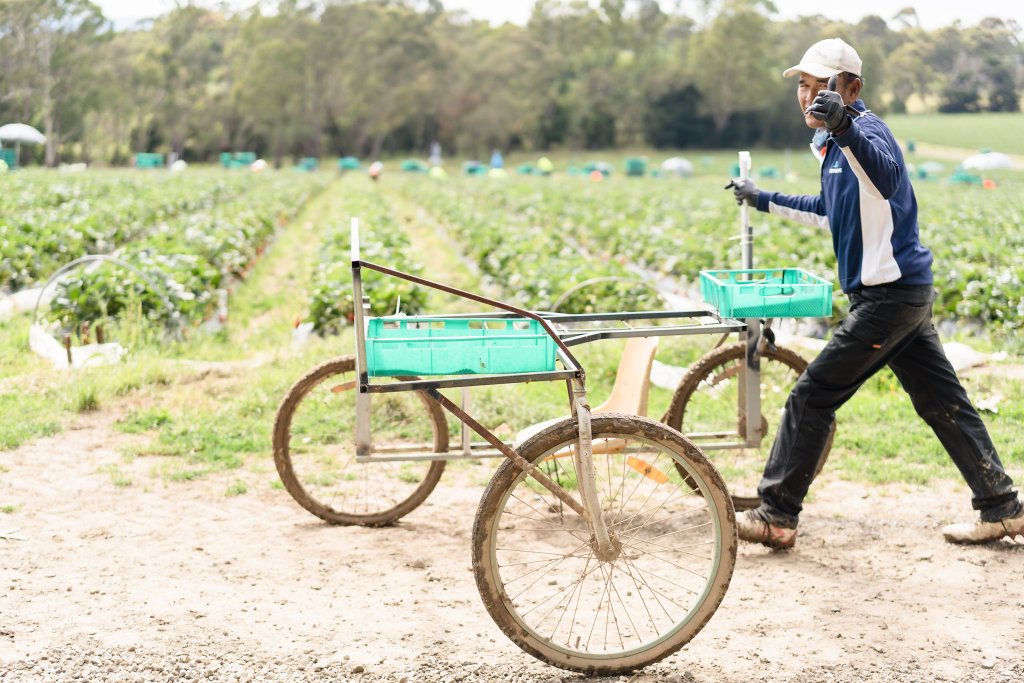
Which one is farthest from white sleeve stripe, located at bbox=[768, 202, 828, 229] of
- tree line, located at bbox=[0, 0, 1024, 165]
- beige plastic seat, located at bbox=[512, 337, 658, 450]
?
tree line, located at bbox=[0, 0, 1024, 165]

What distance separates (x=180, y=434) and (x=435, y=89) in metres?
68.1

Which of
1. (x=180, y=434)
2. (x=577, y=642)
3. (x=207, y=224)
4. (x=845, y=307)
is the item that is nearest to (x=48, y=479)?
(x=180, y=434)

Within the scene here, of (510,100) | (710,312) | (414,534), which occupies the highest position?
(510,100)

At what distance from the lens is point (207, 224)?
14.5 meters

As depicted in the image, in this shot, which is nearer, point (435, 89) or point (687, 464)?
point (687, 464)

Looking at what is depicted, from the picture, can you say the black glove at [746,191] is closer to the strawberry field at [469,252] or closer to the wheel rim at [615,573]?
the strawberry field at [469,252]

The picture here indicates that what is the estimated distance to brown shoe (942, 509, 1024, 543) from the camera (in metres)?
4.34

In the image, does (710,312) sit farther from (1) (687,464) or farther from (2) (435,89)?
(2) (435,89)

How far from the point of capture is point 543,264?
11.5m

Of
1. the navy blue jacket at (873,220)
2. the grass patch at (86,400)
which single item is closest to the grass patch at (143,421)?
the grass patch at (86,400)

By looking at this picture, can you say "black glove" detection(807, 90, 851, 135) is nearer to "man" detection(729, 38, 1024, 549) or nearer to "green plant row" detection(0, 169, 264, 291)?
"man" detection(729, 38, 1024, 549)

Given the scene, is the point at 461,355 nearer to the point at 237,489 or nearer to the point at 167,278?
the point at 237,489

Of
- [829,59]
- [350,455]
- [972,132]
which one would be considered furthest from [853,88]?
[972,132]

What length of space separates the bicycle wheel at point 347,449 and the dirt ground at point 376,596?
6.3 inches
